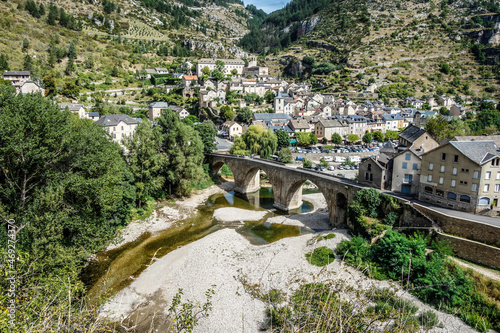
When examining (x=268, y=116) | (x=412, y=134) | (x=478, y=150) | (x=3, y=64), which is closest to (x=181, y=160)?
(x=412, y=134)

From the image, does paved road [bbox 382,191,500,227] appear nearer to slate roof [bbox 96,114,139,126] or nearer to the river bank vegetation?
the river bank vegetation

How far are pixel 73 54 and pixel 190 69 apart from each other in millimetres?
35781

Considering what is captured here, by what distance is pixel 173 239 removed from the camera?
29.2 meters

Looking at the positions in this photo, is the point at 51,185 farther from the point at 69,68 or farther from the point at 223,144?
the point at 69,68

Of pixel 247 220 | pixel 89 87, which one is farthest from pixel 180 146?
pixel 89 87

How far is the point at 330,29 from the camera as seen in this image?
14962 cm

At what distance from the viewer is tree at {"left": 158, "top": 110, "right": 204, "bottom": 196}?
3831cm

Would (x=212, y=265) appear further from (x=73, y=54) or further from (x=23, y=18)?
(x=23, y=18)

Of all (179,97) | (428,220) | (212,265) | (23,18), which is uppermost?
(23,18)

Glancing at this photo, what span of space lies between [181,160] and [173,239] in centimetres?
1167

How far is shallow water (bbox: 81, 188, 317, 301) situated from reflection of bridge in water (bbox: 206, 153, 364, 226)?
70.0 inches

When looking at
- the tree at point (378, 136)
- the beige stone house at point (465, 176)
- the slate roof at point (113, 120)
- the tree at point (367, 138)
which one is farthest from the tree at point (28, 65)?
the beige stone house at point (465, 176)

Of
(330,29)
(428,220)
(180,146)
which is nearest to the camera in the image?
(428,220)

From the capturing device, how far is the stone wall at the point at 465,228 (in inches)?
794
